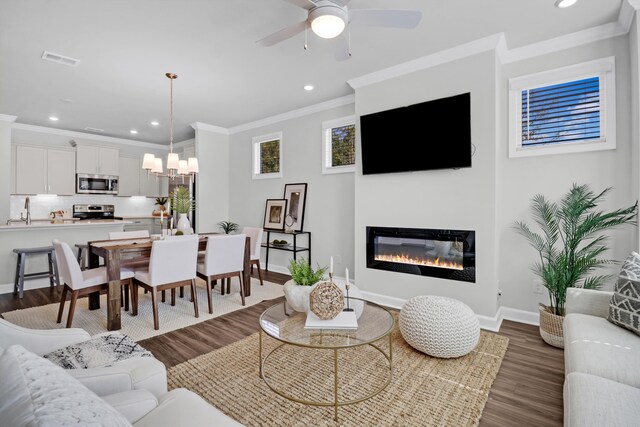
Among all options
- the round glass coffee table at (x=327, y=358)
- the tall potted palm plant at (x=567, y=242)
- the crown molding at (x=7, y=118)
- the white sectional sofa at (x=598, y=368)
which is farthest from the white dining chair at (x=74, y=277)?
the tall potted palm plant at (x=567, y=242)

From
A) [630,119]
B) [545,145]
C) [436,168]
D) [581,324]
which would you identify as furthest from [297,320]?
[630,119]

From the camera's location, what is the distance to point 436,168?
3387mm

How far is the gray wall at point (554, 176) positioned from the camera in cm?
280

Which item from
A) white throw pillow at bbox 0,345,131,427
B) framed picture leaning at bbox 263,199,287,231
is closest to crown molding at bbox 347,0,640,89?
framed picture leaning at bbox 263,199,287,231

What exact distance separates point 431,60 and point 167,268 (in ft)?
11.6

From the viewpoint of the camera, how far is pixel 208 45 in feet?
10.3

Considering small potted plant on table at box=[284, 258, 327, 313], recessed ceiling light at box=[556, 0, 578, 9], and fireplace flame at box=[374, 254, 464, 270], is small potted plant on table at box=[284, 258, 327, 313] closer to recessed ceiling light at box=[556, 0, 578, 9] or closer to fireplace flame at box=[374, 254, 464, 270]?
fireplace flame at box=[374, 254, 464, 270]

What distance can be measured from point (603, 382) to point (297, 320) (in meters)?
1.63

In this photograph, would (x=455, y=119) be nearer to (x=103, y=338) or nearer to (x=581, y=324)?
(x=581, y=324)

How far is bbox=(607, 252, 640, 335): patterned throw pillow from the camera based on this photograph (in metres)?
1.82

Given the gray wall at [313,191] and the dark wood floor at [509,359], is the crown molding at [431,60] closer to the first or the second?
the gray wall at [313,191]

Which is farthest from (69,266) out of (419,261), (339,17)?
(419,261)

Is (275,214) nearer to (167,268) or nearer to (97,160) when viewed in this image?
(167,268)

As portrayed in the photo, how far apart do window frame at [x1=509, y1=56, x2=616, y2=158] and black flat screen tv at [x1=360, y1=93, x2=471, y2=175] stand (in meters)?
0.54
